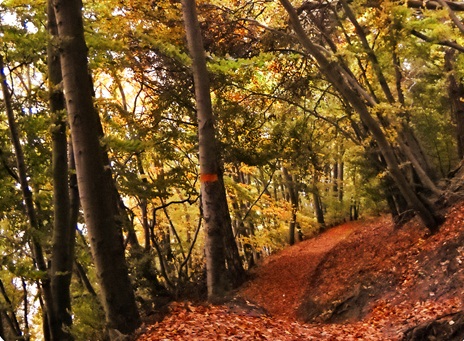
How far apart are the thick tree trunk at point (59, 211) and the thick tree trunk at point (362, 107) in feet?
13.9

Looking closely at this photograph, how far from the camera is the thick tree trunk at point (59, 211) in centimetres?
749

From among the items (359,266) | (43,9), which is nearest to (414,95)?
(359,266)

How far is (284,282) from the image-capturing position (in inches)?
606

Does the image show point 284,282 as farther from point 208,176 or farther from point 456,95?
point 456,95

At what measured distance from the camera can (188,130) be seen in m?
14.6

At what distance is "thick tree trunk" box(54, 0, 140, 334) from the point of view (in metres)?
5.54

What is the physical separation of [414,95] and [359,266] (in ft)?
A: 30.9

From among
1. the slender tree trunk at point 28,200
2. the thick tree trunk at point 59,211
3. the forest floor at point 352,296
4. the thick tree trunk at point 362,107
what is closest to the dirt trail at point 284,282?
the forest floor at point 352,296

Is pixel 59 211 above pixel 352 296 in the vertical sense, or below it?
above

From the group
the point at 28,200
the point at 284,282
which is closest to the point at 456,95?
the point at 284,282

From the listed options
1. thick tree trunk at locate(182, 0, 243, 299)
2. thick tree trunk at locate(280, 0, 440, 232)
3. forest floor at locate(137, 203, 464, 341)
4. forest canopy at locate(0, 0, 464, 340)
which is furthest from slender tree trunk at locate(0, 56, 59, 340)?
thick tree trunk at locate(280, 0, 440, 232)

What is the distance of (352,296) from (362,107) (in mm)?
4250

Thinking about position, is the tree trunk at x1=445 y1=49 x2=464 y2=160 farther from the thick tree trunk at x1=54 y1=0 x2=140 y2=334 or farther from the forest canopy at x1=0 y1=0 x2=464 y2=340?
the thick tree trunk at x1=54 y1=0 x2=140 y2=334

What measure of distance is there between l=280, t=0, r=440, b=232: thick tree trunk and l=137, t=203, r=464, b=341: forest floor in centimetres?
66
